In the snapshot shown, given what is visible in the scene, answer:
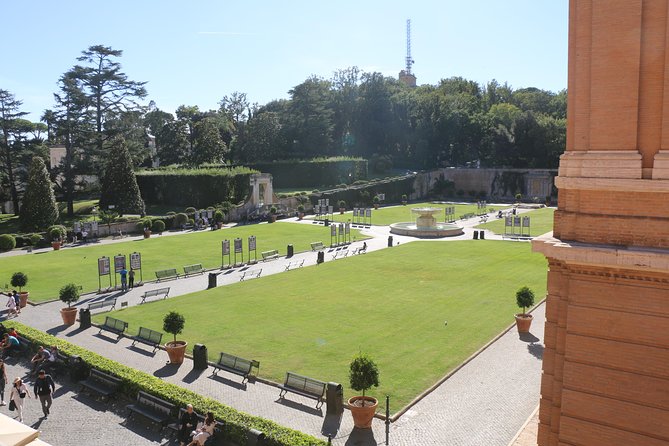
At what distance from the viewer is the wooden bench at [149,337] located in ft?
62.9

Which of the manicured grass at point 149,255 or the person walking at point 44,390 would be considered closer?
the person walking at point 44,390

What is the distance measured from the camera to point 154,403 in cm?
1438

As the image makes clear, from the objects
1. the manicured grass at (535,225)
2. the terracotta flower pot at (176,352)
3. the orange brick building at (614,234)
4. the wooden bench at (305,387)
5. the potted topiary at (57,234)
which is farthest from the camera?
the manicured grass at (535,225)

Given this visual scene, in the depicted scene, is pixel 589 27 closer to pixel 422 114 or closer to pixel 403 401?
pixel 403 401

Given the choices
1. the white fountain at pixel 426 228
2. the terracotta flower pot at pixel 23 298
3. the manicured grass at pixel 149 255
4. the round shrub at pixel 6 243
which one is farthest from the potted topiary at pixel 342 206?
the terracotta flower pot at pixel 23 298

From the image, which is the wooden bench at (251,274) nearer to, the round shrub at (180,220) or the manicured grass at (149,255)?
the manicured grass at (149,255)

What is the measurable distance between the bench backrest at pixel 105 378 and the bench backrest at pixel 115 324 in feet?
13.5

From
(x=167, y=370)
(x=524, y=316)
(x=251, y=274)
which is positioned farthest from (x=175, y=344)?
(x=251, y=274)

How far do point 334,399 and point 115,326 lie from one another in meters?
10.6

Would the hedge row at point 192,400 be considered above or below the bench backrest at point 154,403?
above

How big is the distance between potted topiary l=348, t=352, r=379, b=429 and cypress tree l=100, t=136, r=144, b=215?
4464cm

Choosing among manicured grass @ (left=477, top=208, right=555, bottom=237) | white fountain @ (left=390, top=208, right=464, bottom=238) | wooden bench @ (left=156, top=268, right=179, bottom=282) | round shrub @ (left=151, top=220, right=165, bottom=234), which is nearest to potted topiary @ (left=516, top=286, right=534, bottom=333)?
wooden bench @ (left=156, top=268, right=179, bottom=282)

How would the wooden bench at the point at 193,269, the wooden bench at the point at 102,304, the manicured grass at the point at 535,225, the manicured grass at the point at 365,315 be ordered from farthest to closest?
the manicured grass at the point at 535,225, the wooden bench at the point at 193,269, the wooden bench at the point at 102,304, the manicured grass at the point at 365,315

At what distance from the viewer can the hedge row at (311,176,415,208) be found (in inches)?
2624
